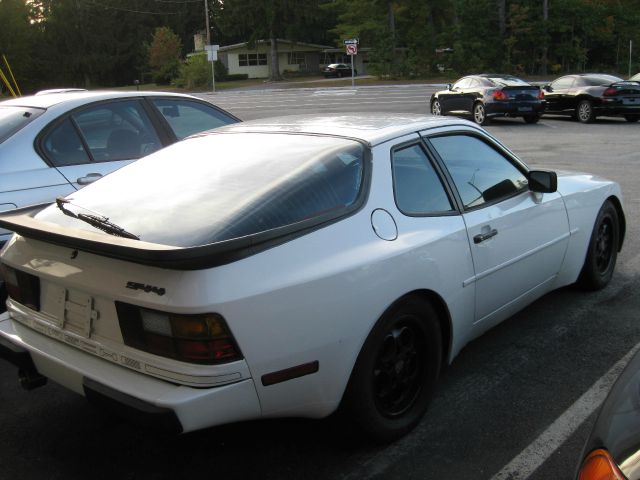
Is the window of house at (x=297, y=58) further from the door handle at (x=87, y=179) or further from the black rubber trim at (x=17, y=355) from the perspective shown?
the black rubber trim at (x=17, y=355)

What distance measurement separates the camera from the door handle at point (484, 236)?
11.7ft

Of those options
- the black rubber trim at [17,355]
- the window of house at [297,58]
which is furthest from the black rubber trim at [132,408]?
the window of house at [297,58]

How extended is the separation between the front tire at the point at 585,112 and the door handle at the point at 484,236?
53.8ft

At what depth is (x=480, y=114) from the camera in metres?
19.5

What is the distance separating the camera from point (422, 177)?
349 cm

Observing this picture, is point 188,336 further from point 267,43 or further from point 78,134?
point 267,43

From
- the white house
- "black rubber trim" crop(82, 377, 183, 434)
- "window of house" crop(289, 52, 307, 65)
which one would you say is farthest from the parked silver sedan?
"window of house" crop(289, 52, 307, 65)

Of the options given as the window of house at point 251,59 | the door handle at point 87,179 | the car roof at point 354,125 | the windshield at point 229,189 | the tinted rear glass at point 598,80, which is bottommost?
the door handle at point 87,179

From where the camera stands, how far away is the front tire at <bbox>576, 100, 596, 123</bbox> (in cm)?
1834

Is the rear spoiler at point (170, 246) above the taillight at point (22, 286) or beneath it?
above

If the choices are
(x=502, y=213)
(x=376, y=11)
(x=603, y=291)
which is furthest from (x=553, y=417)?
(x=376, y=11)

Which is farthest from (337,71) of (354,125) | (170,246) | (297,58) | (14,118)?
(170,246)

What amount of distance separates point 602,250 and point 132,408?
13.1 ft

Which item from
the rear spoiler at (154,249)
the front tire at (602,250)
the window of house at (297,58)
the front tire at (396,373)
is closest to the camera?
the rear spoiler at (154,249)
